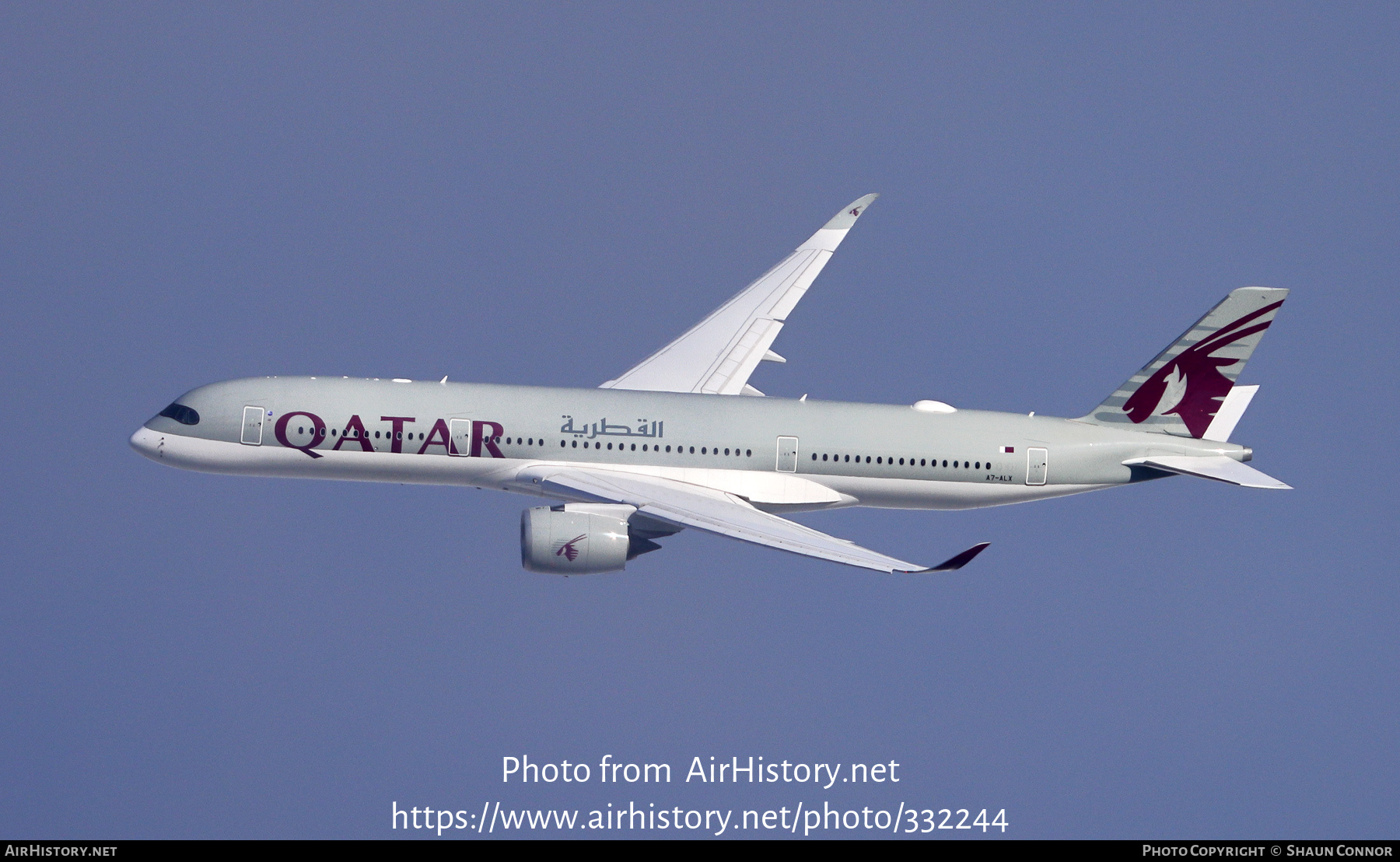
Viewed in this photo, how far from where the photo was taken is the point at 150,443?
6744 cm

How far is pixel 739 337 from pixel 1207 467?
62.8 feet

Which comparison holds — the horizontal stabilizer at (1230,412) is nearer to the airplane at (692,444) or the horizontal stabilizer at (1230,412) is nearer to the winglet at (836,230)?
the airplane at (692,444)

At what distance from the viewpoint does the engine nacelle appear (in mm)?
62969

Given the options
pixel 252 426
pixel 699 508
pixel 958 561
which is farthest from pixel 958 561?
pixel 252 426

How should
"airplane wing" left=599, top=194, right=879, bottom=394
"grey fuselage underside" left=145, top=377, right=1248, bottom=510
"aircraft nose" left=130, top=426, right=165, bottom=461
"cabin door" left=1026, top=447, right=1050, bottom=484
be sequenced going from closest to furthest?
1. "grey fuselage underside" left=145, top=377, right=1248, bottom=510
2. "aircraft nose" left=130, top=426, right=165, bottom=461
3. "cabin door" left=1026, top=447, right=1050, bottom=484
4. "airplane wing" left=599, top=194, right=879, bottom=394

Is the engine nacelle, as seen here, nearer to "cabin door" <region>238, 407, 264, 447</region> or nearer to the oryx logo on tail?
"cabin door" <region>238, 407, 264, 447</region>

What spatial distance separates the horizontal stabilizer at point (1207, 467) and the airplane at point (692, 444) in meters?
0.07

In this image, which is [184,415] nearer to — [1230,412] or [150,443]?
[150,443]

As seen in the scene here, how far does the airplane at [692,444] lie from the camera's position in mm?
65500

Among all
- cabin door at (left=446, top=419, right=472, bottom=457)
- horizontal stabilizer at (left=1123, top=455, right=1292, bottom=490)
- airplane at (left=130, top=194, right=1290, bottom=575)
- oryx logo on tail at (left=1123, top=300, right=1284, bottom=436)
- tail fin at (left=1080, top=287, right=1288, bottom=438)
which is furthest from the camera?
oryx logo on tail at (left=1123, top=300, right=1284, bottom=436)

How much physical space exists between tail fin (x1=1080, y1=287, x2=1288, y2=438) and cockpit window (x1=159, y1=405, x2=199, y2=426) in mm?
33744

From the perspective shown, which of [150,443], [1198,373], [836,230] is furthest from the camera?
[836,230]

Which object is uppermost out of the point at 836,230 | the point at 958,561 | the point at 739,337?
the point at 836,230

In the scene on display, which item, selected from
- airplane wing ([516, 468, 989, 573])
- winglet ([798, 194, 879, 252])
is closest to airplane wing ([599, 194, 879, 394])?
winglet ([798, 194, 879, 252])
